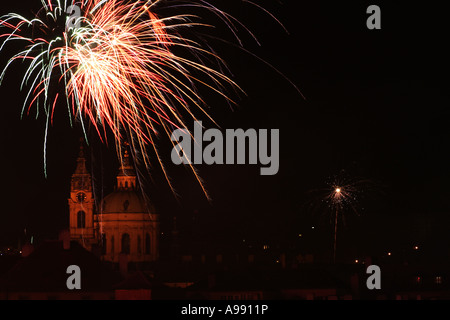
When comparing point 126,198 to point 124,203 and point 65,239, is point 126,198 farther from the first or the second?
point 65,239

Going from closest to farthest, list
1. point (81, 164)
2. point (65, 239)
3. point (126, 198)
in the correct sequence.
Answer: point (65, 239) → point (81, 164) → point (126, 198)

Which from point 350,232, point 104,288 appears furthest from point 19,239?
point 104,288

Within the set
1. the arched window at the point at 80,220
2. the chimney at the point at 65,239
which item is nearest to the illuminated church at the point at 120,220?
the arched window at the point at 80,220

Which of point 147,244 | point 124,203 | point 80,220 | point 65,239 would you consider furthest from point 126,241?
point 65,239

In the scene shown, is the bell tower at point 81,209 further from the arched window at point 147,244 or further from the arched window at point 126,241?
the arched window at point 147,244

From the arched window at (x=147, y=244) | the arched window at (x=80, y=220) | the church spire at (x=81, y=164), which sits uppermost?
the church spire at (x=81, y=164)
